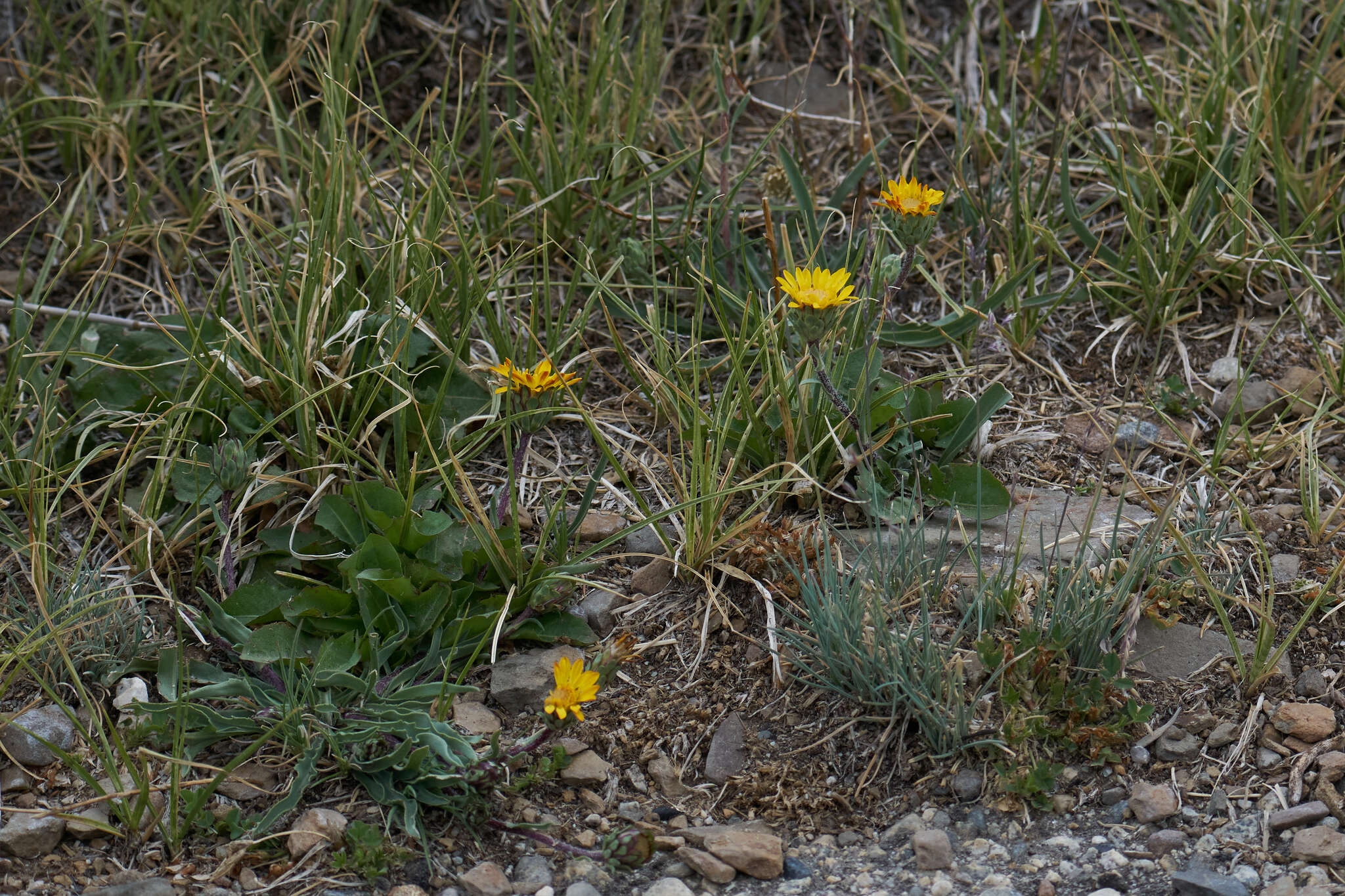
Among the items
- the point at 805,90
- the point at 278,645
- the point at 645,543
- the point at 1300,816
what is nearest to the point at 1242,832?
the point at 1300,816

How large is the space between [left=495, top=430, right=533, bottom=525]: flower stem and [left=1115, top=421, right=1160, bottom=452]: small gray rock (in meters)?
1.20

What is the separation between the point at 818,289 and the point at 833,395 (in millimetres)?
203

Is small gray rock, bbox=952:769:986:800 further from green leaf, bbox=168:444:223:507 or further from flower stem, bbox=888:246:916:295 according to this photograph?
green leaf, bbox=168:444:223:507

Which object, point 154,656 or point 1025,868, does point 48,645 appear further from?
point 1025,868

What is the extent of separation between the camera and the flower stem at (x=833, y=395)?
1.93 metres

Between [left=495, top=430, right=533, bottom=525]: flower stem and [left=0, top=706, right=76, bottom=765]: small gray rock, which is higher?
[left=495, top=430, right=533, bottom=525]: flower stem

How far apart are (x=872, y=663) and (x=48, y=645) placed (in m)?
1.39

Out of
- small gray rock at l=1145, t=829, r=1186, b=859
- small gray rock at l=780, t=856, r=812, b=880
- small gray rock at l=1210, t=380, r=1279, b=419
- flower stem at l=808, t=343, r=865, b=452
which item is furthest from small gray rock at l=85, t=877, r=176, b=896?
small gray rock at l=1210, t=380, r=1279, b=419

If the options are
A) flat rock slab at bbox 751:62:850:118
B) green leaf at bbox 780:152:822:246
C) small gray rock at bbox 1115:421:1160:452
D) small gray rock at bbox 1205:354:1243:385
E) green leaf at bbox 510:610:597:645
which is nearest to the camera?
green leaf at bbox 510:610:597:645

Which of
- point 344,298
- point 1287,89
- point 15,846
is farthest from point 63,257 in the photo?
point 1287,89

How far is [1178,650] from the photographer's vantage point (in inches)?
76.3

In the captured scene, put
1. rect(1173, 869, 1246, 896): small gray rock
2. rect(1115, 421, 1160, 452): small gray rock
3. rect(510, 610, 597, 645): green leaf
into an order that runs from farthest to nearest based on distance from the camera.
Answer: rect(1115, 421, 1160, 452): small gray rock
rect(510, 610, 597, 645): green leaf
rect(1173, 869, 1246, 896): small gray rock

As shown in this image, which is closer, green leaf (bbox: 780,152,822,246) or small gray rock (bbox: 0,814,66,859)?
small gray rock (bbox: 0,814,66,859)

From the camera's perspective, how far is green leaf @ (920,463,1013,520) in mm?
2148
